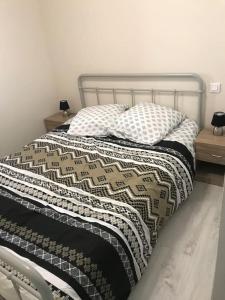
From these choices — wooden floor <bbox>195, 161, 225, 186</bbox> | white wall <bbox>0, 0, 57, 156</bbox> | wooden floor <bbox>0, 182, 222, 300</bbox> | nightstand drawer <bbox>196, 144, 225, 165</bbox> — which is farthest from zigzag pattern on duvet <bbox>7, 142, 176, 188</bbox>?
wooden floor <bbox>195, 161, 225, 186</bbox>

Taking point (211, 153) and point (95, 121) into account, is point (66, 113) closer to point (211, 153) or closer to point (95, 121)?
point (95, 121)

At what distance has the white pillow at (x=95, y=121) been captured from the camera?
2559mm

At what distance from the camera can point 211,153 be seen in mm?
Result: 2242

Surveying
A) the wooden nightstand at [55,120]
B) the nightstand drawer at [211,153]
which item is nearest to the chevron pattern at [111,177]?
the nightstand drawer at [211,153]

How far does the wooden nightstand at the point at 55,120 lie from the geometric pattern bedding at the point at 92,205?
2.72 feet

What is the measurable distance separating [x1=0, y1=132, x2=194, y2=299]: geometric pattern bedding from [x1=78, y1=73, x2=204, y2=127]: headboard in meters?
0.60

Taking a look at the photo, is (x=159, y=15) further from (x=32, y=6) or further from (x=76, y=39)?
(x=32, y=6)

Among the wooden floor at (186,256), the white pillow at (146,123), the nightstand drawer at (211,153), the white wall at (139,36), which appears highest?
the white wall at (139,36)

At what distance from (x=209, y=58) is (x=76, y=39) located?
151 centimetres

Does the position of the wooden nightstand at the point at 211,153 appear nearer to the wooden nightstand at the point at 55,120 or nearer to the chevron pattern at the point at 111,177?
the chevron pattern at the point at 111,177

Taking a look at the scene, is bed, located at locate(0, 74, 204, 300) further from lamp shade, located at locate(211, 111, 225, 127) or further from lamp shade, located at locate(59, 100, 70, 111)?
lamp shade, located at locate(59, 100, 70, 111)

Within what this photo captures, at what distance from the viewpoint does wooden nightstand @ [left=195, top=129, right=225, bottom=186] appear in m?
2.21

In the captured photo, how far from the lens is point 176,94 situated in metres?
2.61

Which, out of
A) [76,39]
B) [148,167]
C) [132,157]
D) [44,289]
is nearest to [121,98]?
[76,39]
